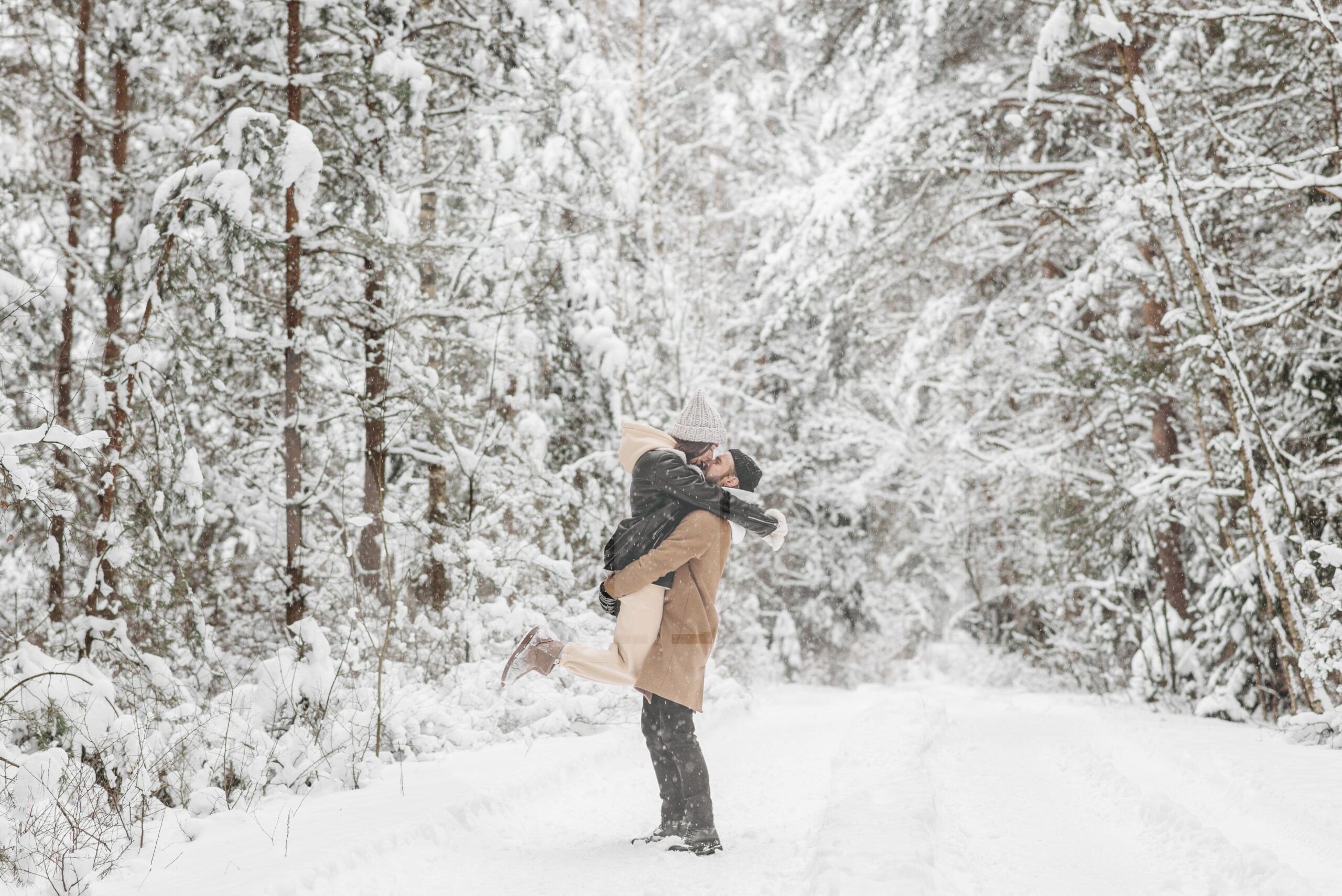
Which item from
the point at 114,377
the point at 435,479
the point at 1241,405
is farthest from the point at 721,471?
the point at 435,479

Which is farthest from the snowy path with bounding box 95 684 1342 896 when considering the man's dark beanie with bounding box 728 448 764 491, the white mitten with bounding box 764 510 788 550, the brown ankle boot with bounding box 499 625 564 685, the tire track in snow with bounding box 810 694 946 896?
the man's dark beanie with bounding box 728 448 764 491

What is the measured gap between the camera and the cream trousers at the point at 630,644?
13.2ft

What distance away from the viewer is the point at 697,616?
161 inches

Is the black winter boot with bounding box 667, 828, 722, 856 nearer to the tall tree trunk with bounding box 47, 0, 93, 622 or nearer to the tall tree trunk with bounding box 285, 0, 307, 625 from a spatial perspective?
the tall tree trunk with bounding box 285, 0, 307, 625

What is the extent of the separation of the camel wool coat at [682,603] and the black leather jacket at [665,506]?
5 cm

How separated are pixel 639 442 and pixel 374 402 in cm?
308

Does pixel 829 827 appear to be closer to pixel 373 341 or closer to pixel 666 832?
pixel 666 832

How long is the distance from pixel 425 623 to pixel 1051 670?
11.0 meters

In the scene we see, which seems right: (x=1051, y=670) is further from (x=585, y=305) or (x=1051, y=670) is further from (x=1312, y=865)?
(x=1312, y=865)

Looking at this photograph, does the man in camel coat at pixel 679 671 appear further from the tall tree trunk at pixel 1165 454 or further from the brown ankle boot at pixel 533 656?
the tall tree trunk at pixel 1165 454

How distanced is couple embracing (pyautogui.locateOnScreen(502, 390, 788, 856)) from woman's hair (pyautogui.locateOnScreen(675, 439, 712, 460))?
1.8 inches

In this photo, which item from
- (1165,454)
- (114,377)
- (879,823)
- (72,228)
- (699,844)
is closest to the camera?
(879,823)

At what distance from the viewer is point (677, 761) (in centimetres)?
402

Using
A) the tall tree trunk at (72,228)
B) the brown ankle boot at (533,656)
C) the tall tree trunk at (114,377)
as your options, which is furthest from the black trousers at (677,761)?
the tall tree trunk at (72,228)
